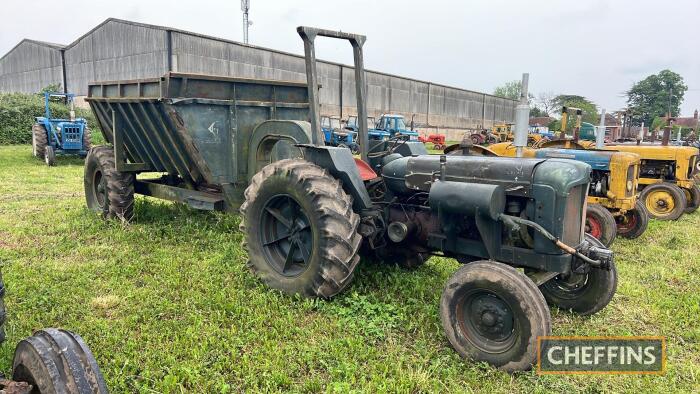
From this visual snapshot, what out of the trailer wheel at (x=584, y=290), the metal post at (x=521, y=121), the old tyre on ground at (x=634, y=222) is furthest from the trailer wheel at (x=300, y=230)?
the old tyre on ground at (x=634, y=222)

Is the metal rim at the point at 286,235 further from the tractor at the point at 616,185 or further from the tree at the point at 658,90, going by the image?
the tree at the point at 658,90

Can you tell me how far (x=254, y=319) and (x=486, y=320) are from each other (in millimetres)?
1649

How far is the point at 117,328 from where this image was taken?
3480mm

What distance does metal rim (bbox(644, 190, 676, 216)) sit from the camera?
8.60m

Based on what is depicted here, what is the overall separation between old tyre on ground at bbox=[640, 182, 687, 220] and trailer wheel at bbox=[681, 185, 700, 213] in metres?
0.98

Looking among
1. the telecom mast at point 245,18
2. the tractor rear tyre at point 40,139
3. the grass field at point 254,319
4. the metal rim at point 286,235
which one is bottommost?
the grass field at point 254,319

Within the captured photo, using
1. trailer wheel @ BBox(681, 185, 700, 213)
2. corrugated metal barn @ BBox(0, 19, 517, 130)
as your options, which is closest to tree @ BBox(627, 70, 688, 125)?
corrugated metal barn @ BBox(0, 19, 517, 130)

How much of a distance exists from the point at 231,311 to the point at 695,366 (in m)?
3.23

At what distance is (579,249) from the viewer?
3551mm

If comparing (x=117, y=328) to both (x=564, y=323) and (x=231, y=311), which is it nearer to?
(x=231, y=311)

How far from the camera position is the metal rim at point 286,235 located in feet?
14.0

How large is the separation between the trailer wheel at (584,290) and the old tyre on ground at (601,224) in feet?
8.36

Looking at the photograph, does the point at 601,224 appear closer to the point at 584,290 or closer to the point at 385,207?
the point at 584,290

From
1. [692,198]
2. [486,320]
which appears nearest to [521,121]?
[486,320]
